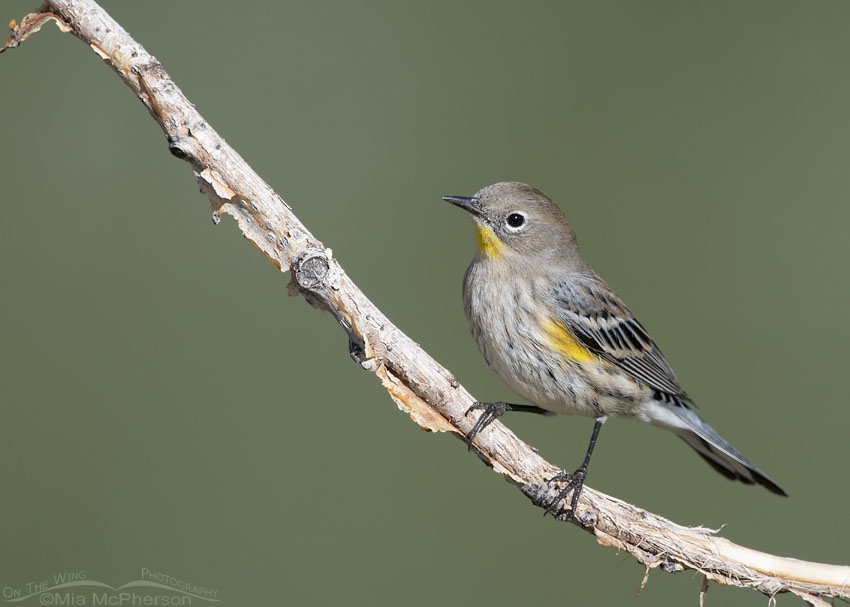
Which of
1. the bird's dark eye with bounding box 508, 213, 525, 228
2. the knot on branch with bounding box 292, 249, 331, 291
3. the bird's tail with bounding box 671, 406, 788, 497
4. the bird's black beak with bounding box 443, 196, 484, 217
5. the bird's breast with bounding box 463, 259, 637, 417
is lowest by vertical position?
the knot on branch with bounding box 292, 249, 331, 291

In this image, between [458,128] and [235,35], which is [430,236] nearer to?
[458,128]

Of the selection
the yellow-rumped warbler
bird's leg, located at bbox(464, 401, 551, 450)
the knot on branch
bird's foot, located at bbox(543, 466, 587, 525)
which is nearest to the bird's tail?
the yellow-rumped warbler

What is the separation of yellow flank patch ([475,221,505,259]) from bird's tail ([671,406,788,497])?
1198mm

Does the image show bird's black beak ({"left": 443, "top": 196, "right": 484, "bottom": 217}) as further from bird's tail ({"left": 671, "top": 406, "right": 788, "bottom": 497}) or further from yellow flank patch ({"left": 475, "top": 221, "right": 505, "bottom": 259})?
bird's tail ({"left": 671, "top": 406, "right": 788, "bottom": 497})

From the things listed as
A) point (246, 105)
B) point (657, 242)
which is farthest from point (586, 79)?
point (246, 105)

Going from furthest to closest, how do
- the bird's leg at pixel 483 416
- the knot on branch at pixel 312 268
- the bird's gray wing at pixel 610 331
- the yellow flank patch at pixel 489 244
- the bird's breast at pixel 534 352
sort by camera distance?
the yellow flank patch at pixel 489 244, the bird's gray wing at pixel 610 331, the bird's breast at pixel 534 352, the bird's leg at pixel 483 416, the knot on branch at pixel 312 268

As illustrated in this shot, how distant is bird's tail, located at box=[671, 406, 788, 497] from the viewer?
4.12m

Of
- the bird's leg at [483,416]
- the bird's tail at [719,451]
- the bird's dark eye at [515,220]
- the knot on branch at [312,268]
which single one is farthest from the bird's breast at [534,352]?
the knot on branch at [312,268]

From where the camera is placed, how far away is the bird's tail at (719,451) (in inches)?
162

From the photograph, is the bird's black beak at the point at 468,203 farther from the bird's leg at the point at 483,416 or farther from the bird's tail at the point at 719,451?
Answer: the bird's tail at the point at 719,451

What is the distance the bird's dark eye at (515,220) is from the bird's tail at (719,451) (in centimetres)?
122

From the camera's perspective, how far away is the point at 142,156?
6.94 m

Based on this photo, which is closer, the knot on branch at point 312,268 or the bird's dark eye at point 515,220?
the knot on branch at point 312,268

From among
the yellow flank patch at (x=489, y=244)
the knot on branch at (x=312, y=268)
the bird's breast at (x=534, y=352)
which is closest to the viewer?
the knot on branch at (x=312, y=268)
